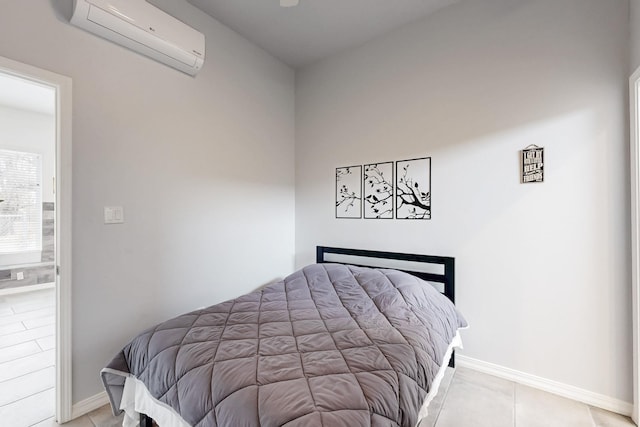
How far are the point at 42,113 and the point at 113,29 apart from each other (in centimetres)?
421

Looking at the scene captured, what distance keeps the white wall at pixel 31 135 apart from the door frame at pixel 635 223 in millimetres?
6263

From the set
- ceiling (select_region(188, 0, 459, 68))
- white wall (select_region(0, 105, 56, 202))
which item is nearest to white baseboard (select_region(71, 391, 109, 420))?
ceiling (select_region(188, 0, 459, 68))

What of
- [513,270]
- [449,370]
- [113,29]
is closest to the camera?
[113,29]

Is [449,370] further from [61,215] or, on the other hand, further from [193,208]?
[61,215]

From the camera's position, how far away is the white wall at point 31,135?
169 inches

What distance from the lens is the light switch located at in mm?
1932

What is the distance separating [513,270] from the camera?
2.17 meters

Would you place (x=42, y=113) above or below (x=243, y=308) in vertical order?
above

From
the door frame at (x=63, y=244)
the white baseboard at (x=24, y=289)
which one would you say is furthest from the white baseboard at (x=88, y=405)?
the white baseboard at (x=24, y=289)

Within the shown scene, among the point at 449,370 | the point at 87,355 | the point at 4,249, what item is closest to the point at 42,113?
the point at 4,249

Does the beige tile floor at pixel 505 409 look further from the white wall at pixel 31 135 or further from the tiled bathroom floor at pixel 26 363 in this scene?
the white wall at pixel 31 135

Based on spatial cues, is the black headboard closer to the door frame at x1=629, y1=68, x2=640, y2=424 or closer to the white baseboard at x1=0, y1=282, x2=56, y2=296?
the door frame at x1=629, y1=68, x2=640, y2=424

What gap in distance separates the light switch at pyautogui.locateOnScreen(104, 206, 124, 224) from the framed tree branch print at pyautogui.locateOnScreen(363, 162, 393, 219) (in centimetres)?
208

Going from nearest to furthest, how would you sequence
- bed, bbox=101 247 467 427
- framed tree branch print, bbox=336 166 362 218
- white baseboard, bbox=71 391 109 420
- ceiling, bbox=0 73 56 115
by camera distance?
bed, bbox=101 247 467 427 < white baseboard, bbox=71 391 109 420 < framed tree branch print, bbox=336 166 362 218 < ceiling, bbox=0 73 56 115
